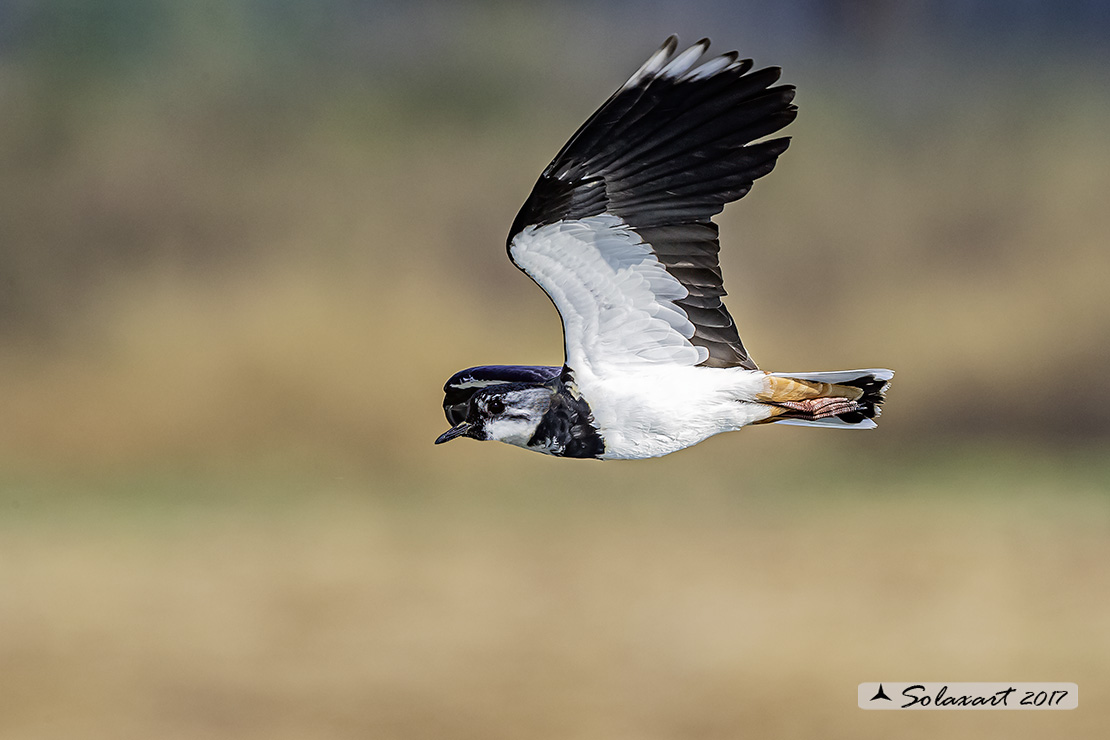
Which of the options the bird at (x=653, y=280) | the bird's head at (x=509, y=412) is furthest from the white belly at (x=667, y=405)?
the bird's head at (x=509, y=412)

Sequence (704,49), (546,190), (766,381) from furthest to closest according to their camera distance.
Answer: (766,381), (546,190), (704,49)

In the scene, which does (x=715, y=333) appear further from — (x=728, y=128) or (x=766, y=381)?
(x=728, y=128)

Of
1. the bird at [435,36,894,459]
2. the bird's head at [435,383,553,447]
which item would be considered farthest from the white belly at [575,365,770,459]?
the bird's head at [435,383,553,447]

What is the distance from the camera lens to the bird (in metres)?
3.99

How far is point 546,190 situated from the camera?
4.07 metres

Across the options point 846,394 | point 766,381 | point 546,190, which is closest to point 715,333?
point 766,381

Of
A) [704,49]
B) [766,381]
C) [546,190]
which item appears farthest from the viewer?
[766,381]

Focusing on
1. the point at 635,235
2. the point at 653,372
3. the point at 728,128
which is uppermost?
the point at 728,128

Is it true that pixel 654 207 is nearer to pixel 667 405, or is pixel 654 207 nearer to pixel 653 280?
pixel 653 280

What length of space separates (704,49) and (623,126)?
0.39m

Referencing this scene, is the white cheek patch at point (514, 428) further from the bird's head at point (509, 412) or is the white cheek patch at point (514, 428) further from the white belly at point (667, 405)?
the white belly at point (667, 405)

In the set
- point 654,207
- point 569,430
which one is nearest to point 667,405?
point 569,430

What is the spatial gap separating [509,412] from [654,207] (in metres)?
0.95

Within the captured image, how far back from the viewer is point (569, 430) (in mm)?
4297
